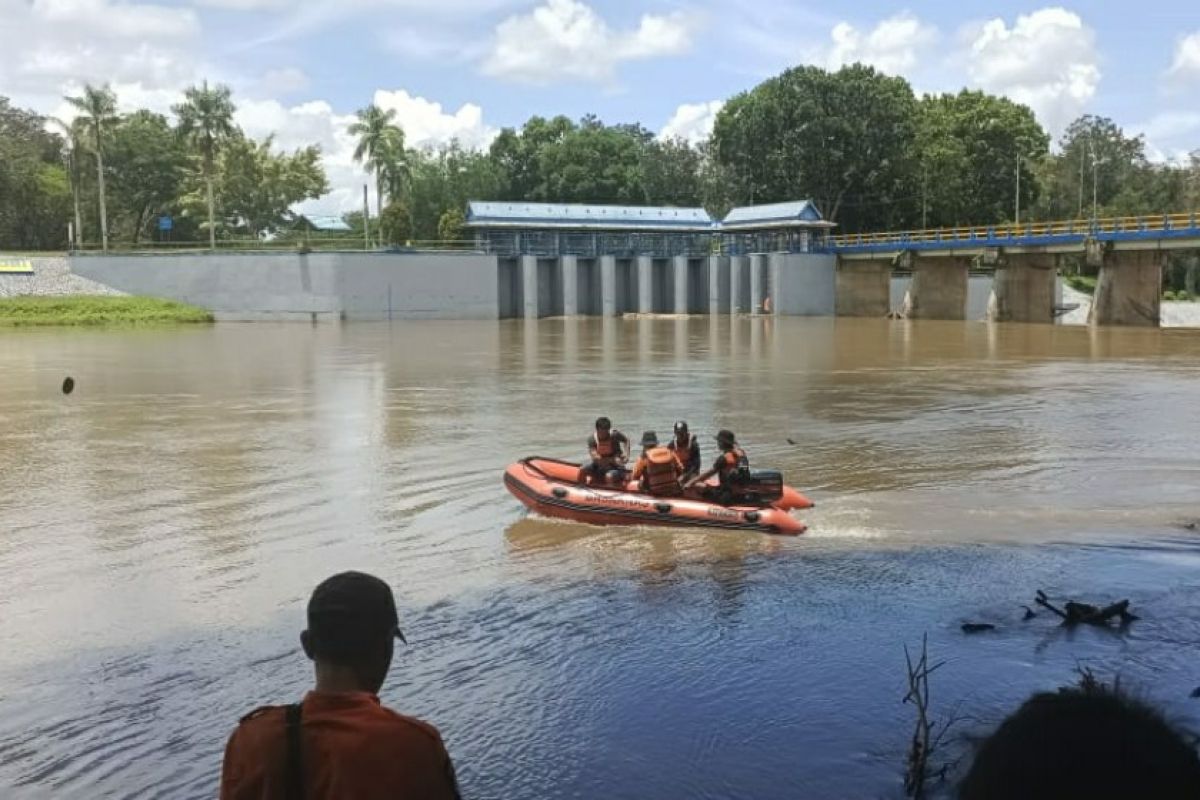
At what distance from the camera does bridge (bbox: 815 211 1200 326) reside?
45094 mm

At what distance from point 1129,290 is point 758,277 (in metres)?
20.6

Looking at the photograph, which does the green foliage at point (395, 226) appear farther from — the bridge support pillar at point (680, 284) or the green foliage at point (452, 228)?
the bridge support pillar at point (680, 284)

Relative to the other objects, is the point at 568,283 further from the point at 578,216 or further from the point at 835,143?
the point at 835,143

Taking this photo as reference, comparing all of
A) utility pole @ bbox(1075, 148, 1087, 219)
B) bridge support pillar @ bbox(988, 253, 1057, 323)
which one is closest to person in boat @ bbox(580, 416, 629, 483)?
bridge support pillar @ bbox(988, 253, 1057, 323)

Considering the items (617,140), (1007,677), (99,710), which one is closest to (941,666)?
(1007,677)

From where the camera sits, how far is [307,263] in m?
55.4

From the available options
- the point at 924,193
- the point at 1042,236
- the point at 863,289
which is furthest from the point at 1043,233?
the point at 924,193

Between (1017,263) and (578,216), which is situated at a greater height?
(578,216)

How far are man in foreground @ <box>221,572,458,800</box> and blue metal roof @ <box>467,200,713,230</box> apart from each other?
5842 centimetres

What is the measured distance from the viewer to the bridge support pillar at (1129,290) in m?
46.4

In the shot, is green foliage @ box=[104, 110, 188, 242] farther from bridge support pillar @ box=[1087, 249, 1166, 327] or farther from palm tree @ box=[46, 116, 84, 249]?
bridge support pillar @ box=[1087, 249, 1166, 327]

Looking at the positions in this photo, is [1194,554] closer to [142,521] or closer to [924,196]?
[142,521]

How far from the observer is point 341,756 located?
2.21 m

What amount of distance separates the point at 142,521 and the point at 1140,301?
4558 cm
